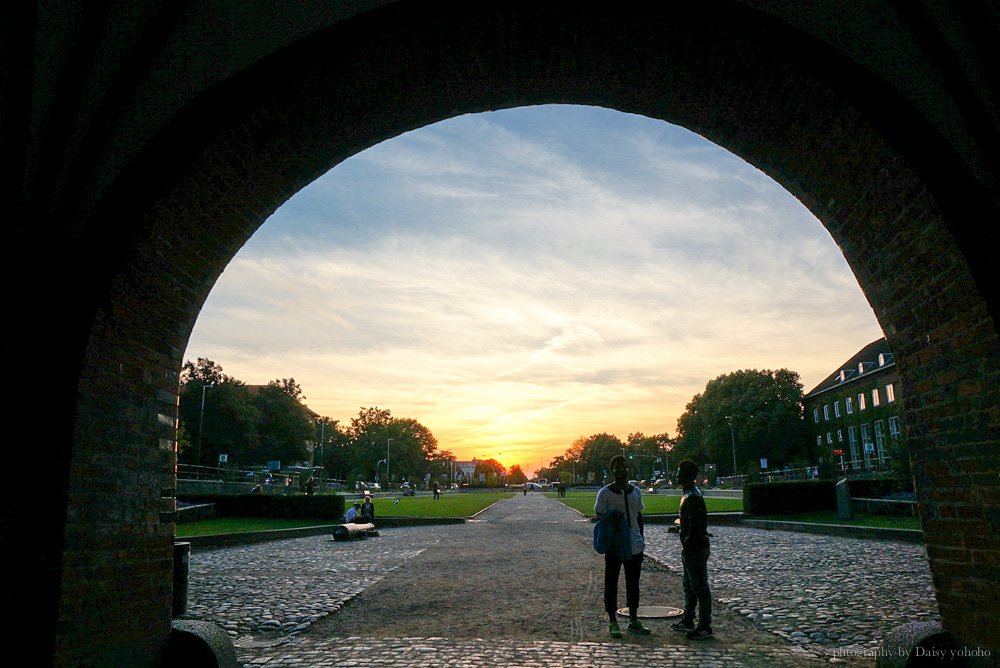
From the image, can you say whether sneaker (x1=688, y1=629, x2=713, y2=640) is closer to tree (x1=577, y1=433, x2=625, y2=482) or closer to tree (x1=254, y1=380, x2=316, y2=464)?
tree (x1=254, y1=380, x2=316, y2=464)

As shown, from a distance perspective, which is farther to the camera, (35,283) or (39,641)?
(35,283)

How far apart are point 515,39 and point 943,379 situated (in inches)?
136

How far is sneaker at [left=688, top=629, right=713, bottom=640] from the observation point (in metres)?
6.36

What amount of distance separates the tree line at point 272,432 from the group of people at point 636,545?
48480mm

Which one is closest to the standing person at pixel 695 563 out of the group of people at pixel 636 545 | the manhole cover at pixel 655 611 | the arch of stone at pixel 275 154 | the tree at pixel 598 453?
the group of people at pixel 636 545

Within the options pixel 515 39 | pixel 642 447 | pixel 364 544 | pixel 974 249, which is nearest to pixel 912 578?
pixel 974 249

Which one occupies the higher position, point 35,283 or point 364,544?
point 35,283

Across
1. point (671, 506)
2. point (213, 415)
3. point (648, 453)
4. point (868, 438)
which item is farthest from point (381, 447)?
point (671, 506)

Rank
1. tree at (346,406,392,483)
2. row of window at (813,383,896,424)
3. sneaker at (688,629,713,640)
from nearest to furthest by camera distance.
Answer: sneaker at (688,629,713,640) < row of window at (813,383,896,424) < tree at (346,406,392,483)

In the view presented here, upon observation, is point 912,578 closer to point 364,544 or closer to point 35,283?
point 35,283

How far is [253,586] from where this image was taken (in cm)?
1013

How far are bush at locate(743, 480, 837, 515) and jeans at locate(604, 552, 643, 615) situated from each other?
62.1 ft

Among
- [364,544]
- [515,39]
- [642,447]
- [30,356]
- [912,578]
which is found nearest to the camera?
[30,356]

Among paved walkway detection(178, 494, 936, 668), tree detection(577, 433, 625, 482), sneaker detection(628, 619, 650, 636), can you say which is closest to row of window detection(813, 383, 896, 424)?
paved walkway detection(178, 494, 936, 668)
